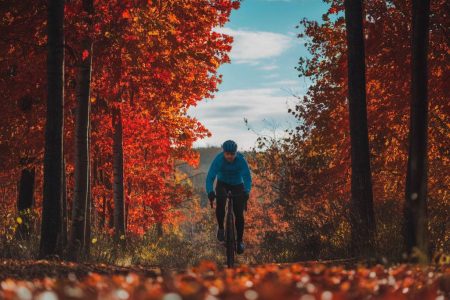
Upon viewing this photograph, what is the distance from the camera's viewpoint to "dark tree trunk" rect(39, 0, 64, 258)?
10969mm

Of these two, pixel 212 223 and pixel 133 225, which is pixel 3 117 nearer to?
pixel 133 225

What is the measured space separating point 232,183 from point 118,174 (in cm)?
974

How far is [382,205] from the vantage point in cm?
1703

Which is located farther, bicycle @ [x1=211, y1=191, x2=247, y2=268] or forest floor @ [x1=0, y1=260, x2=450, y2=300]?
bicycle @ [x1=211, y1=191, x2=247, y2=268]

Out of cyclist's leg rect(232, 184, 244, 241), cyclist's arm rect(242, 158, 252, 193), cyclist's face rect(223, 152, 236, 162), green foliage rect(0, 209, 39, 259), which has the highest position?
cyclist's face rect(223, 152, 236, 162)

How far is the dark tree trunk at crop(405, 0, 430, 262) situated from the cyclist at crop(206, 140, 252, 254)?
2724mm

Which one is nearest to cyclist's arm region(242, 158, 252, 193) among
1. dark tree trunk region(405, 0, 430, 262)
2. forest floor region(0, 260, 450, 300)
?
dark tree trunk region(405, 0, 430, 262)

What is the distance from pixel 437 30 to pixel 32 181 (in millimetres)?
13545

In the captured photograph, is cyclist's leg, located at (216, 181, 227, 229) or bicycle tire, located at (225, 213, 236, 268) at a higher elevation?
cyclist's leg, located at (216, 181, 227, 229)

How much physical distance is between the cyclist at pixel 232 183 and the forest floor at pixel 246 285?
4.22m

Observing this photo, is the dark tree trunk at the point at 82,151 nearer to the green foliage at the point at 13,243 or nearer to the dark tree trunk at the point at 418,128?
the green foliage at the point at 13,243

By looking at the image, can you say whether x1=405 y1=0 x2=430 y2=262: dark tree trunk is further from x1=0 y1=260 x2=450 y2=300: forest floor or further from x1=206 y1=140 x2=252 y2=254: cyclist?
x1=0 y1=260 x2=450 y2=300: forest floor

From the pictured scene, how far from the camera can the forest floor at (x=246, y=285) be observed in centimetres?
365

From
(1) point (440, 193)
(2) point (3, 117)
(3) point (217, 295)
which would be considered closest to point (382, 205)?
A: (1) point (440, 193)
